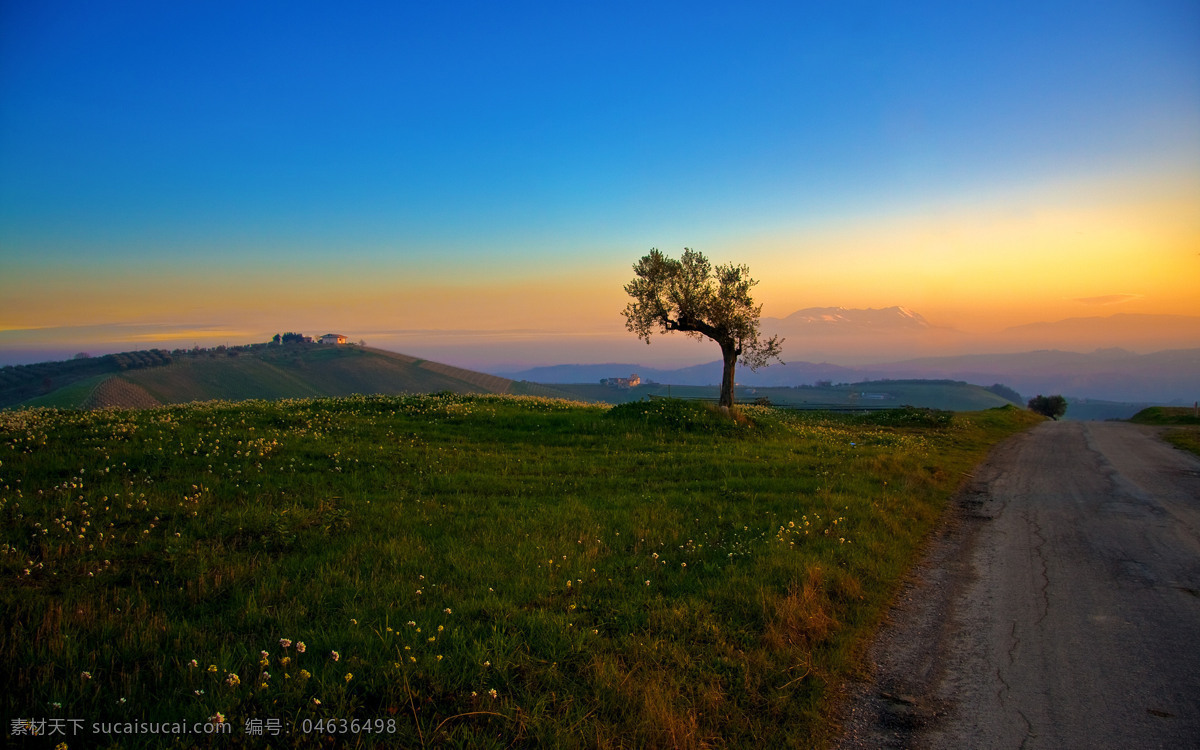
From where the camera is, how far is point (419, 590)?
7.27 metres

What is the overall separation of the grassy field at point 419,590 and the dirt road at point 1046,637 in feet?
2.23

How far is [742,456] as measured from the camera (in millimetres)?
19047

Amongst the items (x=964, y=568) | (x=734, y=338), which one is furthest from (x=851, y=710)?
(x=734, y=338)

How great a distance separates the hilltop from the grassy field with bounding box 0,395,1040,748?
6640 centimetres

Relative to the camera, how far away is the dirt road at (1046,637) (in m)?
5.68

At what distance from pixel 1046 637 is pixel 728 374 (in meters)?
24.4

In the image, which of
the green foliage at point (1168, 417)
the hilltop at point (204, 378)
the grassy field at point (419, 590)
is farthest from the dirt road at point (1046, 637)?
the hilltop at point (204, 378)

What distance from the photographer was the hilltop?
104750 mm

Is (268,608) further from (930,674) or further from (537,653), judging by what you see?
(930,674)

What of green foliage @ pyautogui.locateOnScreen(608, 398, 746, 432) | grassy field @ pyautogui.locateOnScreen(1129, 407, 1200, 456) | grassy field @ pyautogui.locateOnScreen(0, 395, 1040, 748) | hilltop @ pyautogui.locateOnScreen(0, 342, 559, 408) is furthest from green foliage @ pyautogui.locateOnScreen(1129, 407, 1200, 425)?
hilltop @ pyautogui.locateOnScreen(0, 342, 559, 408)

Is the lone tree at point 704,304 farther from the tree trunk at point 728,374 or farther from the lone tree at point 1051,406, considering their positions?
the lone tree at point 1051,406

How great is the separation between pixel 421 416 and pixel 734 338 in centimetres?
1725

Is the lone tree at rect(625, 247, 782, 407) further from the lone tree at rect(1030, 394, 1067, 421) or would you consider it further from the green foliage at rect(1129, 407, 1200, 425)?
the lone tree at rect(1030, 394, 1067, 421)

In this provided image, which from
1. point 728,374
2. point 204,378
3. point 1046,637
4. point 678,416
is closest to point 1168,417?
point 728,374
